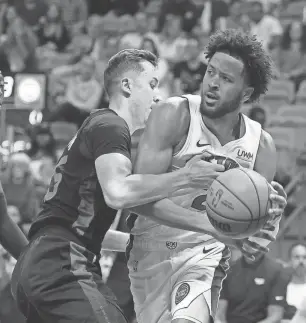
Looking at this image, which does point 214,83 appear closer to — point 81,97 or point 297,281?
point 297,281

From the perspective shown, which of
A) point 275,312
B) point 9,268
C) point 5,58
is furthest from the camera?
point 5,58

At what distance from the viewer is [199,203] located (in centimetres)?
390

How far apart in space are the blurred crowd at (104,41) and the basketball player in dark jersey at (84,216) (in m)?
5.92

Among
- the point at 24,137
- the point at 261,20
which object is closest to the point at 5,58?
the point at 24,137

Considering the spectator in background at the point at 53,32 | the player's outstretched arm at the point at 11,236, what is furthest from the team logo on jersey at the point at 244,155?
the spectator in background at the point at 53,32

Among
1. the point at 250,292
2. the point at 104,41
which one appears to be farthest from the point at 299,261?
the point at 104,41

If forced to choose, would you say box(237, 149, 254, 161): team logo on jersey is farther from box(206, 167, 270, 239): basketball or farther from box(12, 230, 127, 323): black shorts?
box(12, 230, 127, 323): black shorts

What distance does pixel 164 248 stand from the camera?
154 inches

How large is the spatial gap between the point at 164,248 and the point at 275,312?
3.21m

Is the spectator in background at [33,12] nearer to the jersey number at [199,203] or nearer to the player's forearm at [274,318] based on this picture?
the player's forearm at [274,318]

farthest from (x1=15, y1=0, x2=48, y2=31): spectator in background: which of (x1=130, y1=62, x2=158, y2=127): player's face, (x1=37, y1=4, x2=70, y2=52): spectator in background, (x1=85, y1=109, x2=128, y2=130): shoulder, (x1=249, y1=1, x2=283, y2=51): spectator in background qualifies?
(x1=85, y1=109, x2=128, y2=130): shoulder

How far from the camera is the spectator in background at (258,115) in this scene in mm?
9734

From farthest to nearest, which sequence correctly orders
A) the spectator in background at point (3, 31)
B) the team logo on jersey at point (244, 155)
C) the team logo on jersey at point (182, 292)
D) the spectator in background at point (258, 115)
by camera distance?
the spectator in background at point (3, 31)
the spectator in background at point (258, 115)
the team logo on jersey at point (244, 155)
the team logo on jersey at point (182, 292)

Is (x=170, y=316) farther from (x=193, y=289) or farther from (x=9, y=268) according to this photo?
(x=9, y=268)
